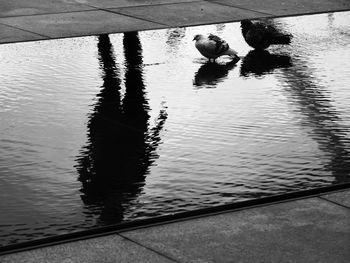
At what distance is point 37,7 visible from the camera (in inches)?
545

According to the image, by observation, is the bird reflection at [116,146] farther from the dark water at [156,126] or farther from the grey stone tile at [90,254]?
the grey stone tile at [90,254]

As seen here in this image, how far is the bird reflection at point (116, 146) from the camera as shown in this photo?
629 cm

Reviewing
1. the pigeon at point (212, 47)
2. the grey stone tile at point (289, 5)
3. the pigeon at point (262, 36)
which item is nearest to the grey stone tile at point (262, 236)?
the pigeon at point (212, 47)

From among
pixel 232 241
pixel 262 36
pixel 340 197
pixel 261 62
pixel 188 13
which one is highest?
pixel 232 241

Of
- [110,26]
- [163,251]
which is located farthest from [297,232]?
[110,26]

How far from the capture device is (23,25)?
12477 millimetres

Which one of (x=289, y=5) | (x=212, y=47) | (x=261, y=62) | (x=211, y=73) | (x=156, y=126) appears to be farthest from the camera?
(x=289, y=5)

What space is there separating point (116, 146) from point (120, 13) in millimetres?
6184

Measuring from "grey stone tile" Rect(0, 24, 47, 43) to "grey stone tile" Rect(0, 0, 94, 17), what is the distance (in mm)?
1142

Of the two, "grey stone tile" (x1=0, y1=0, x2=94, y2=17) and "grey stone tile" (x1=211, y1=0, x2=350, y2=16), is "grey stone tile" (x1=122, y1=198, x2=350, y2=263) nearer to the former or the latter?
"grey stone tile" (x1=211, y1=0, x2=350, y2=16)

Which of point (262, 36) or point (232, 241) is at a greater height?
point (232, 241)

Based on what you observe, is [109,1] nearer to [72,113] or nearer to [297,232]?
[72,113]

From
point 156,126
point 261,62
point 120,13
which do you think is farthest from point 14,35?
point 156,126

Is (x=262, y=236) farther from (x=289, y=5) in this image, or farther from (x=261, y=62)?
(x=289, y=5)
